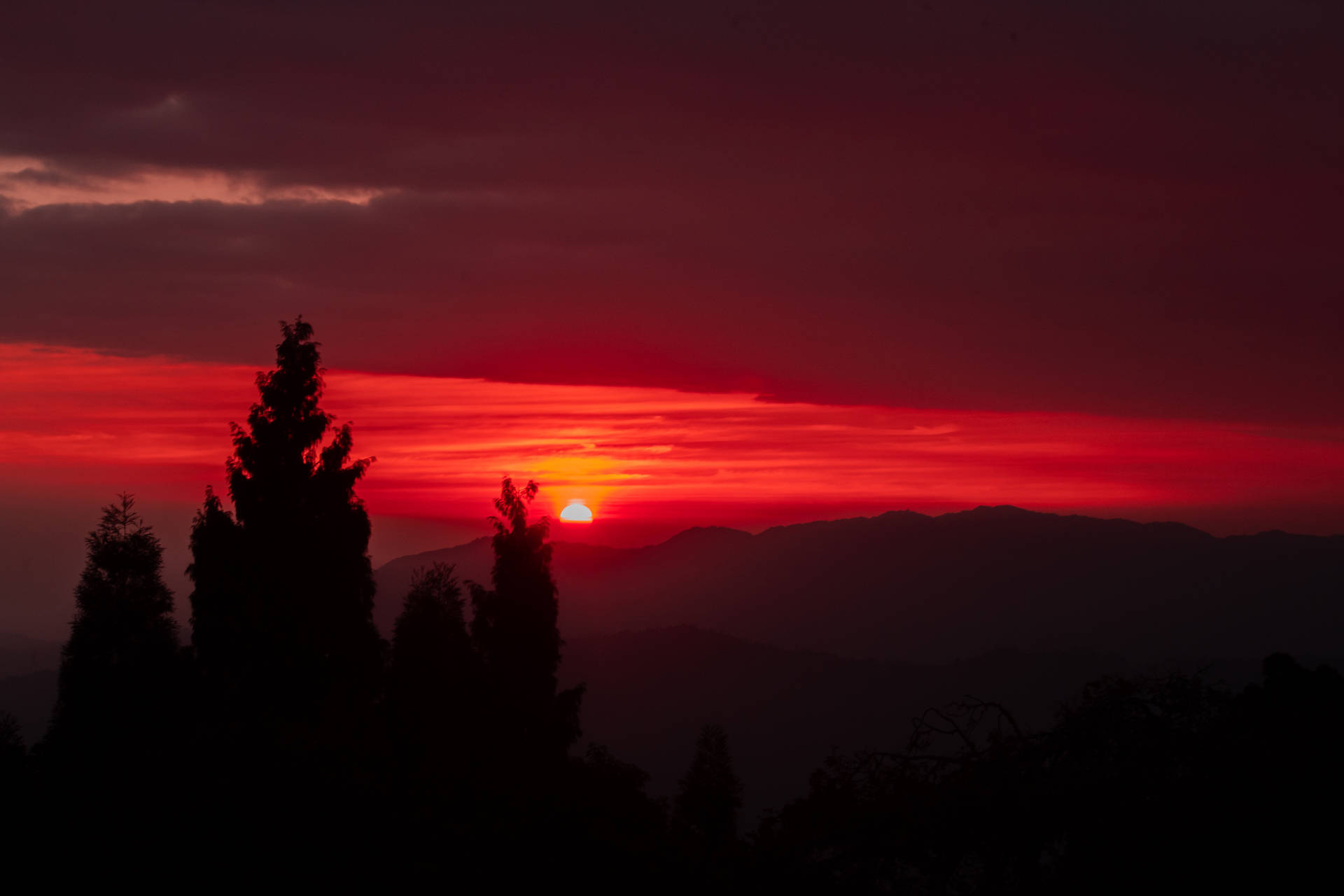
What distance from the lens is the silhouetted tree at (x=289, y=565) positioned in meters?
35.5

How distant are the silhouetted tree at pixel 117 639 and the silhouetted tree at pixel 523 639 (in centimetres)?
1314

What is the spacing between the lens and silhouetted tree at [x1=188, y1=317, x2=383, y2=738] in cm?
3550

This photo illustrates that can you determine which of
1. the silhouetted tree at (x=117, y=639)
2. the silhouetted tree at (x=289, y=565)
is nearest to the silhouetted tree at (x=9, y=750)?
the silhouetted tree at (x=117, y=639)

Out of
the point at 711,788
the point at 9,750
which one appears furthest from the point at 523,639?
the point at 9,750

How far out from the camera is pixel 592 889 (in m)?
8.75

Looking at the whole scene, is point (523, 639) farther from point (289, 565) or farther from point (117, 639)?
point (117, 639)

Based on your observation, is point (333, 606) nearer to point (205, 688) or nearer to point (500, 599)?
point (205, 688)

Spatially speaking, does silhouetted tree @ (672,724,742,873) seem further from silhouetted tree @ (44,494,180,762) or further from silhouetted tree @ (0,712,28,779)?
silhouetted tree @ (0,712,28,779)

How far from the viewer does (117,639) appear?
35.9 metres

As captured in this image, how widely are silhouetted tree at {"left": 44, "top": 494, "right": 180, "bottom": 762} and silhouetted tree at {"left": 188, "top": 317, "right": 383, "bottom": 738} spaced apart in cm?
170

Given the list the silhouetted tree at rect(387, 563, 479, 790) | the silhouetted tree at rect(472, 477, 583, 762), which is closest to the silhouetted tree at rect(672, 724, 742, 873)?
the silhouetted tree at rect(472, 477, 583, 762)

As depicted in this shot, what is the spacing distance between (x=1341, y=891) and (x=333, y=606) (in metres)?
35.5

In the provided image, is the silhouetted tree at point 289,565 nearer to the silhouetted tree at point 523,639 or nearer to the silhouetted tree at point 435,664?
the silhouetted tree at point 435,664

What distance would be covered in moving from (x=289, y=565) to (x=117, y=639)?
6075 mm
